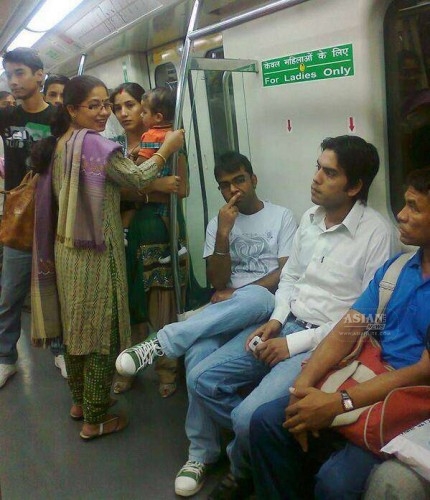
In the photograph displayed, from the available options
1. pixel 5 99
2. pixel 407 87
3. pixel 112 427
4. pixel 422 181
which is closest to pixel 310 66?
pixel 407 87

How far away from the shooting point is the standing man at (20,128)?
9.85ft

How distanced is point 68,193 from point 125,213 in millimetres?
549

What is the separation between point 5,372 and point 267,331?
2146mm

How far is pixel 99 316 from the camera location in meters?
2.44

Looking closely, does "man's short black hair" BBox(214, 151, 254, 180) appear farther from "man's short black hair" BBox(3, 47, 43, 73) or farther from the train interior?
"man's short black hair" BBox(3, 47, 43, 73)

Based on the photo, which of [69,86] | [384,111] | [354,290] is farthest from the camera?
[69,86]

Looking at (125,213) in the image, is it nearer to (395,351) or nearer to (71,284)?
(71,284)

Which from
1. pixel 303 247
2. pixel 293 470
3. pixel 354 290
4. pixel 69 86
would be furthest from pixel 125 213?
pixel 293 470

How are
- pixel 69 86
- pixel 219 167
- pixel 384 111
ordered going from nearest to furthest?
1. pixel 384 111
2. pixel 69 86
3. pixel 219 167

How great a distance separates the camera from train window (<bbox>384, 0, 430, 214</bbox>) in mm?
1996

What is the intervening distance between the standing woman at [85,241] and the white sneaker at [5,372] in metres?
0.92

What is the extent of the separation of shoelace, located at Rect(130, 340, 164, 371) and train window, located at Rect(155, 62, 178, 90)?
8.20ft

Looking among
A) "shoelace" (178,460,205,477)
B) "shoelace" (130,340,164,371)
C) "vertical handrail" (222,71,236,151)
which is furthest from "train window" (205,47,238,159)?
"shoelace" (178,460,205,477)

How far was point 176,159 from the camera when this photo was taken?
2623mm
